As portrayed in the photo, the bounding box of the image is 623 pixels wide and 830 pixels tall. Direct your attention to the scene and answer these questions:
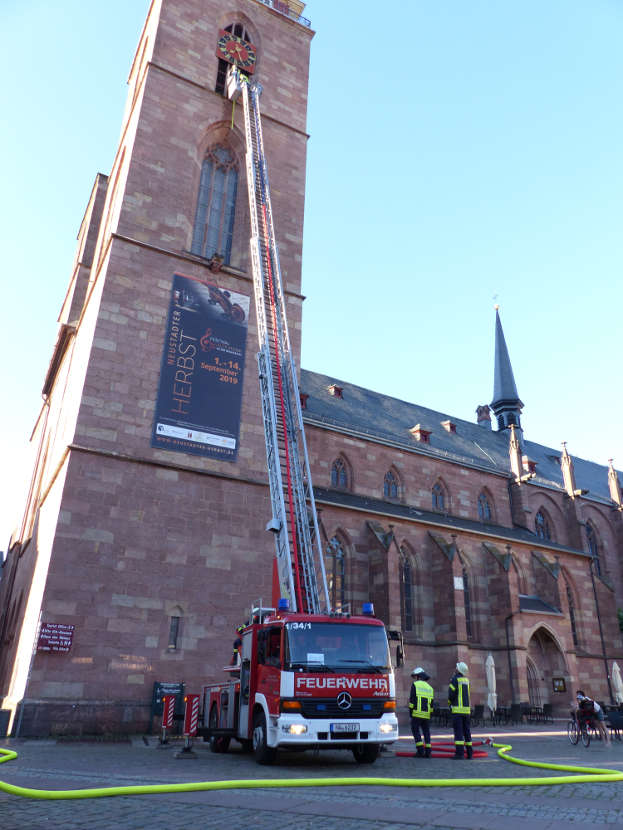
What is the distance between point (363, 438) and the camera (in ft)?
99.5

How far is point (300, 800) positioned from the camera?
22.6 ft

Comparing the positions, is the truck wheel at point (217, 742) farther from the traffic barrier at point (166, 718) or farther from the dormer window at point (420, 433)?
the dormer window at point (420, 433)

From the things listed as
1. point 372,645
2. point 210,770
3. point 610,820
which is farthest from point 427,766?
point 610,820

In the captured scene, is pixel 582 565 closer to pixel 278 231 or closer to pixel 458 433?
pixel 458 433

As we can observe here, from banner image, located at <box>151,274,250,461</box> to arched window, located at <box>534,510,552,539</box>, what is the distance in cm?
2219

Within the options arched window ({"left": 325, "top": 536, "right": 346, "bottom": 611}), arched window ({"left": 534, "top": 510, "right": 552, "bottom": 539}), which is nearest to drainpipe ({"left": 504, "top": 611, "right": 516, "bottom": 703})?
arched window ({"left": 325, "top": 536, "right": 346, "bottom": 611})

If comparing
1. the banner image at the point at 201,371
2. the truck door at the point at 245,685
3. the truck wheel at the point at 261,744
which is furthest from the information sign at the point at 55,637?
the truck wheel at the point at 261,744

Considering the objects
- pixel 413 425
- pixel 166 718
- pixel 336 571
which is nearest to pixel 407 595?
pixel 336 571

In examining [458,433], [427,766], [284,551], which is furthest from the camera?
[458,433]

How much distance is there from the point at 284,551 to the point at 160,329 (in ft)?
31.2

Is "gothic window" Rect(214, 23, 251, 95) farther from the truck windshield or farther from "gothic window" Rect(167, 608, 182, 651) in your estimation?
the truck windshield

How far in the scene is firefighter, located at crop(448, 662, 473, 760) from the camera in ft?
38.4

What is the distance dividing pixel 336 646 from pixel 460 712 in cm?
310

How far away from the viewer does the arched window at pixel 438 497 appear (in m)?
32.2
